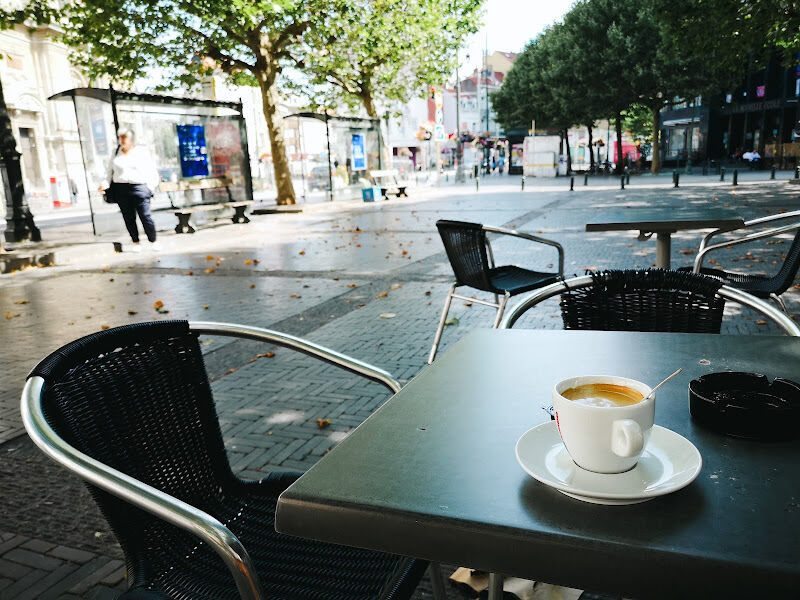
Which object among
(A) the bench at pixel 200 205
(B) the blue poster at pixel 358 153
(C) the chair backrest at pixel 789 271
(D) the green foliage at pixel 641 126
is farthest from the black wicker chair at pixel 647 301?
(D) the green foliage at pixel 641 126

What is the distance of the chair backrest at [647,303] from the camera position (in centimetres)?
237

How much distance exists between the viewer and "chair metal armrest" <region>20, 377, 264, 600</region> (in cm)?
132

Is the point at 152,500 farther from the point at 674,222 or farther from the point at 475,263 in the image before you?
the point at 674,222

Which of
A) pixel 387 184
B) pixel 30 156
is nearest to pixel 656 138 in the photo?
pixel 387 184

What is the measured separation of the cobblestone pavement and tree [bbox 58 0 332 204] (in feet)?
18.5

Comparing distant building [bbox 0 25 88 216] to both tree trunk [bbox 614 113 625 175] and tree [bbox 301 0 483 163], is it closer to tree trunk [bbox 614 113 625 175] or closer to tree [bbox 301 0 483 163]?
tree [bbox 301 0 483 163]

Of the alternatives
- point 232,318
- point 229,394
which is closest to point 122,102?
point 232,318

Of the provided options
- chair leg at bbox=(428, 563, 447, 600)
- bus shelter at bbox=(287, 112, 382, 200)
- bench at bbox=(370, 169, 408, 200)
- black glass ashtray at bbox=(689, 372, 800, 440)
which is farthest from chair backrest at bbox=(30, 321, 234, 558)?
bench at bbox=(370, 169, 408, 200)

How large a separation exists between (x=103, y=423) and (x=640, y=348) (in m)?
1.46

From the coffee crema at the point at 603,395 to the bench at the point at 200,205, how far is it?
15368 millimetres

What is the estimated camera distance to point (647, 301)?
96.3 inches

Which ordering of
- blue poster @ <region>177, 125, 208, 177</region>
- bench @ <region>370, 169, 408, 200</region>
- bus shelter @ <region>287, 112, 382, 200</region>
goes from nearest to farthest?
blue poster @ <region>177, 125, 208, 177</region> < bus shelter @ <region>287, 112, 382, 200</region> < bench @ <region>370, 169, 408, 200</region>

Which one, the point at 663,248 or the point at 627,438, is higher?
the point at 627,438

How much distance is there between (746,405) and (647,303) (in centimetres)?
128
